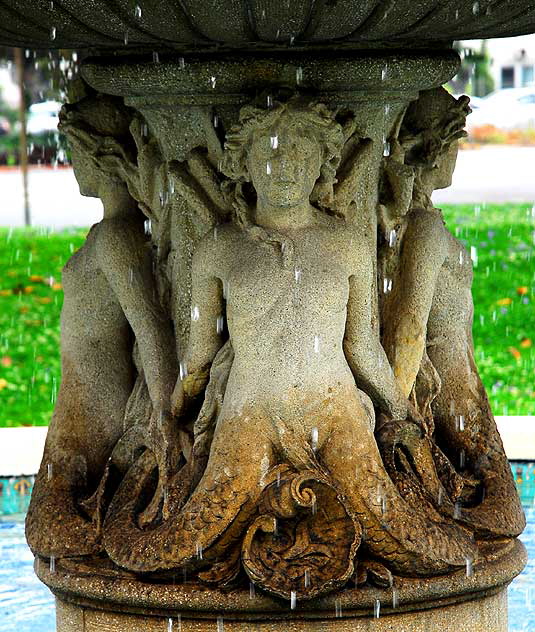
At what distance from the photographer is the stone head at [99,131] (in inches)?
153

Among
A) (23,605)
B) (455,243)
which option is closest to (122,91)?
(455,243)

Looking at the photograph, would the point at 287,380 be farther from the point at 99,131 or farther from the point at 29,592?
the point at 29,592

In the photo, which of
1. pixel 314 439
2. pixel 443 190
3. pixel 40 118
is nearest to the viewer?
pixel 314 439

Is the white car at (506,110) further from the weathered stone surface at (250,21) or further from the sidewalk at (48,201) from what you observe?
the weathered stone surface at (250,21)

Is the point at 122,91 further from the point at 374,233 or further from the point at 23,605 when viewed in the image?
the point at 23,605

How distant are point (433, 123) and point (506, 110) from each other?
16.1m

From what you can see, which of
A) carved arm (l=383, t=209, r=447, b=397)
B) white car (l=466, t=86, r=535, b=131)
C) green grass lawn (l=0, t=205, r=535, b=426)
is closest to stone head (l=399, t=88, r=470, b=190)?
carved arm (l=383, t=209, r=447, b=397)

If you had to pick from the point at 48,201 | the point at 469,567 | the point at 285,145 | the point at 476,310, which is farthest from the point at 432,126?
the point at 48,201

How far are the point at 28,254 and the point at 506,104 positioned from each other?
10371 millimetres

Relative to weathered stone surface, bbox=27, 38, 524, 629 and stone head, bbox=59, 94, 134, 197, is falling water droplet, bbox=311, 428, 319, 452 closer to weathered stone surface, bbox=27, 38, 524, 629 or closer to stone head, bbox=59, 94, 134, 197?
weathered stone surface, bbox=27, 38, 524, 629

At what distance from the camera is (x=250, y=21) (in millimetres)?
3062

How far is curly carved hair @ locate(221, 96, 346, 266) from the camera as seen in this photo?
3.33 meters

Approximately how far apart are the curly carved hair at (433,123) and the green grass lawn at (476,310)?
12.2ft

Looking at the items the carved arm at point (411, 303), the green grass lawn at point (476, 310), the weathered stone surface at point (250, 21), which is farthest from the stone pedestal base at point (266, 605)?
the green grass lawn at point (476, 310)
